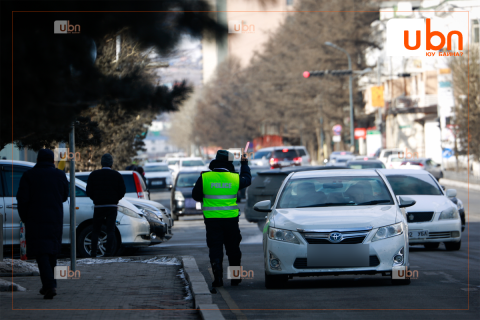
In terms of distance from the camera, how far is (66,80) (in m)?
4.59

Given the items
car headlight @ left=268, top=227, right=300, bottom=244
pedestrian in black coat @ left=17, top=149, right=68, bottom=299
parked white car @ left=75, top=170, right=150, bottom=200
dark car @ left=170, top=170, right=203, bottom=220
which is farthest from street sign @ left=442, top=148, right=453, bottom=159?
pedestrian in black coat @ left=17, top=149, right=68, bottom=299

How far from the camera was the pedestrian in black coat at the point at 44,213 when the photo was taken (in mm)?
8359

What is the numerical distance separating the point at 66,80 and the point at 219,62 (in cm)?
108

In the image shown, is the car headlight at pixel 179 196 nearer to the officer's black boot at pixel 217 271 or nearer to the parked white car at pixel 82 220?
the parked white car at pixel 82 220

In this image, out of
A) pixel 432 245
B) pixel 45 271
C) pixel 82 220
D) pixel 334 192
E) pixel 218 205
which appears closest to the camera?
pixel 45 271

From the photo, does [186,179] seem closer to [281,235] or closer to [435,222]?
[435,222]

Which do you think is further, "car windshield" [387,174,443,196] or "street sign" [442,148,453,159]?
"street sign" [442,148,453,159]

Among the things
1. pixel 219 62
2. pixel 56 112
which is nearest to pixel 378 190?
pixel 219 62

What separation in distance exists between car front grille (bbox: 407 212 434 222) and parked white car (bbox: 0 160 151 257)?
190 inches

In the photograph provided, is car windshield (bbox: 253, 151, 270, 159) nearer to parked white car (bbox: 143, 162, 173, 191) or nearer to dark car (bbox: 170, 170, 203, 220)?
parked white car (bbox: 143, 162, 173, 191)

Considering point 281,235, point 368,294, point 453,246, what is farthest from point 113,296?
point 453,246

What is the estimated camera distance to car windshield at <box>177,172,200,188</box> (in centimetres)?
2472

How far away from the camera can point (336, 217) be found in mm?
8969

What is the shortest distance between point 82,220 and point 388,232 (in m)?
6.70
